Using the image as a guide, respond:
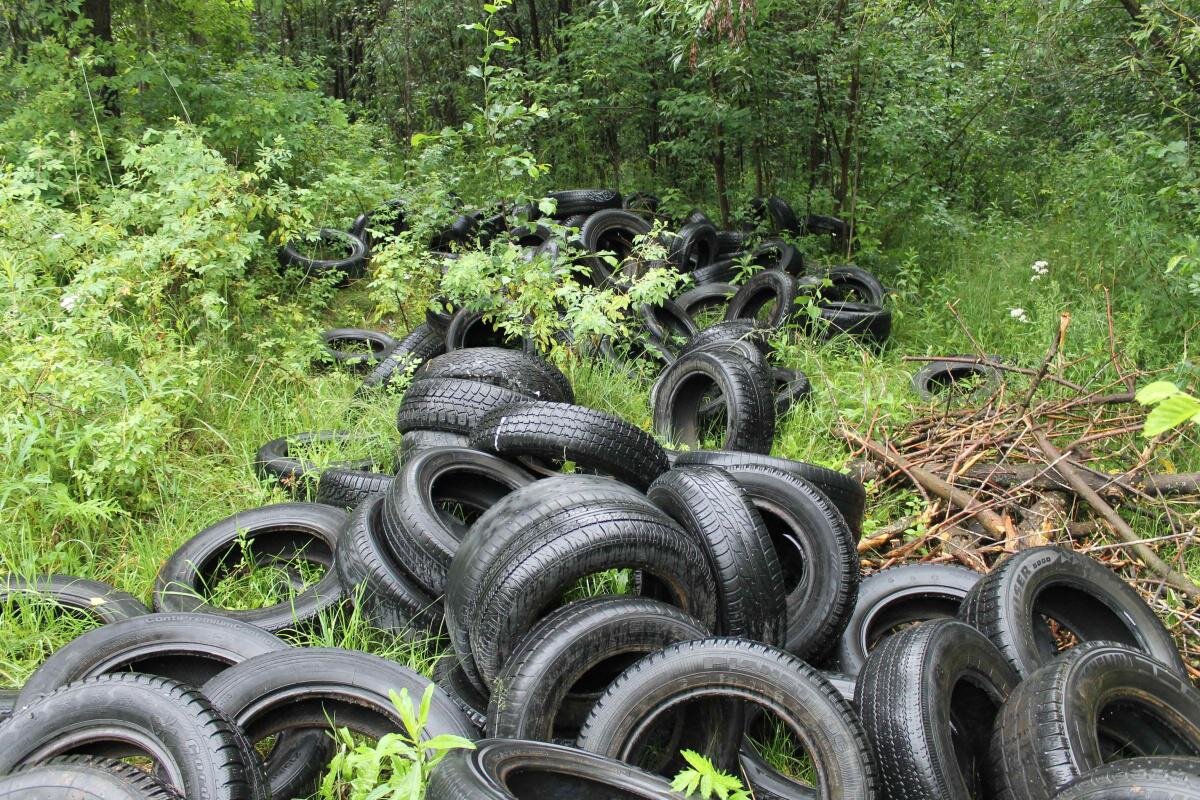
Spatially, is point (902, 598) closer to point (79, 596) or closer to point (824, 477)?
point (824, 477)

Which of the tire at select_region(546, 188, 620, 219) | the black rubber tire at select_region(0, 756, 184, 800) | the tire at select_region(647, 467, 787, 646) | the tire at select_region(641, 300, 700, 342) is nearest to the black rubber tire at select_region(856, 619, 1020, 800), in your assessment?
the tire at select_region(647, 467, 787, 646)

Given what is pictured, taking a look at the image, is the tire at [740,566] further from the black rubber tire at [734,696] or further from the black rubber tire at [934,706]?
the black rubber tire at [734,696]

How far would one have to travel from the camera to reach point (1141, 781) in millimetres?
2031

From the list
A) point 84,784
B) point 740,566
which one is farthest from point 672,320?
point 84,784

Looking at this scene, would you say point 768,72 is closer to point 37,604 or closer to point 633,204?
point 633,204

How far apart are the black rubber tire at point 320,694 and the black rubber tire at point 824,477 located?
6.16ft

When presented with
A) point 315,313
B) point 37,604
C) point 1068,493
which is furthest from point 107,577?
point 1068,493

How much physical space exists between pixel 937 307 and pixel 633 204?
370 cm

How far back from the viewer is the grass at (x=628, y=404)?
12.9 ft

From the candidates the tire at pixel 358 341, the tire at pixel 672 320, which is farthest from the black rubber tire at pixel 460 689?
the tire at pixel 672 320

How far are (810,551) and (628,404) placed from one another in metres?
2.48

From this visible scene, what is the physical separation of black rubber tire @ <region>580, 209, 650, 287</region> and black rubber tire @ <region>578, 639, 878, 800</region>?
5.36 m

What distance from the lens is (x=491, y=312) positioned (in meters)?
5.91

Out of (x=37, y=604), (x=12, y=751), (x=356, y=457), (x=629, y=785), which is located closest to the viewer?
(x=629, y=785)
